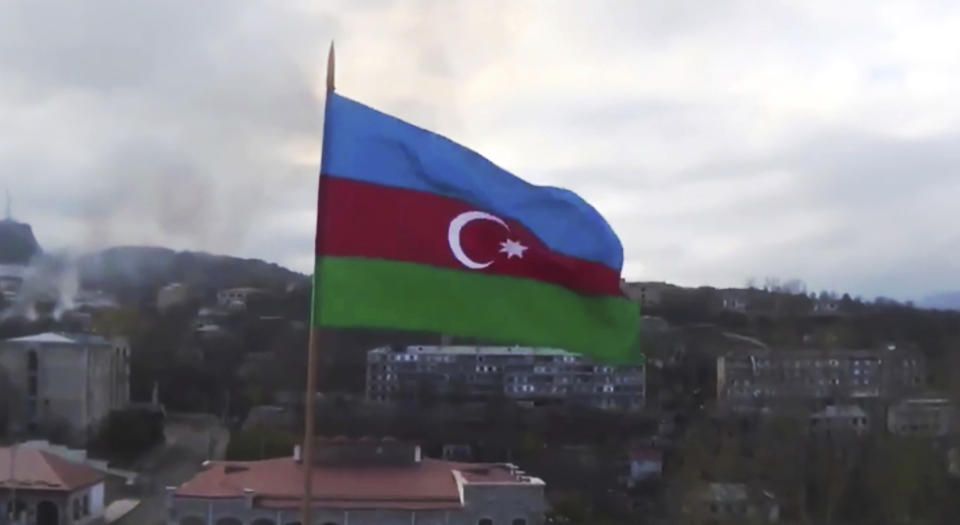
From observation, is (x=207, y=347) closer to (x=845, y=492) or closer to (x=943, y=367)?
(x=845, y=492)

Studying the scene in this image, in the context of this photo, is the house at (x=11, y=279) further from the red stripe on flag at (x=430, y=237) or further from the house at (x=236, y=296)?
the red stripe on flag at (x=430, y=237)

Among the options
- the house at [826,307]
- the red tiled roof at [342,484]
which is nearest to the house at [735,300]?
the house at [826,307]

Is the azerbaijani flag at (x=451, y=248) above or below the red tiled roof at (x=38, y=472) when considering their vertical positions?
above

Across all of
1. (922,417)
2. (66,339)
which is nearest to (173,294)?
(66,339)

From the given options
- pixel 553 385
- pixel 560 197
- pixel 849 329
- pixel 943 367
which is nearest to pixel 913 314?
pixel 849 329

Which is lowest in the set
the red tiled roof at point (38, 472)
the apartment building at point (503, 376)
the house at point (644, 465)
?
the house at point (644, 465)

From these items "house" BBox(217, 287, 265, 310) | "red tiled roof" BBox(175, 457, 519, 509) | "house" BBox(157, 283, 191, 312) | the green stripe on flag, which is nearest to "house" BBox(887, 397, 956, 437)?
"red tiled roof" BBox(175, 457, 519, 509)

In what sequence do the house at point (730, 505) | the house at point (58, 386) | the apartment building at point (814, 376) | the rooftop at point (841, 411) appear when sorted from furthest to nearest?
the apartment building at point (814, 376) < the rooftop at point (841, 411) < the house at point (58, 386) < the house at point (730, 505)
